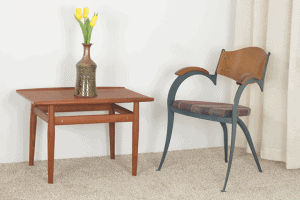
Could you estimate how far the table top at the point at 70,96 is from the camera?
183cm

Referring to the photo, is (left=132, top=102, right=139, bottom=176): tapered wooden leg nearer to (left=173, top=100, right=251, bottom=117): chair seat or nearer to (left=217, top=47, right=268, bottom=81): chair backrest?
(left=173, top=100, right=251, bottom=117): chair seat

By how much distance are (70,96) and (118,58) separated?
564 mm

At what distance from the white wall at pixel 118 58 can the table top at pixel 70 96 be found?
121 millimetres

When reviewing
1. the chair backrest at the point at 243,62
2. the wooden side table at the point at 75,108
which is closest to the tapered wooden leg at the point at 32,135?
the wooden side table at the point at 75,108

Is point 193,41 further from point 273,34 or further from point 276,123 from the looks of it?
point 276,123

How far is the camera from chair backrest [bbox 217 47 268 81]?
7.31 feet

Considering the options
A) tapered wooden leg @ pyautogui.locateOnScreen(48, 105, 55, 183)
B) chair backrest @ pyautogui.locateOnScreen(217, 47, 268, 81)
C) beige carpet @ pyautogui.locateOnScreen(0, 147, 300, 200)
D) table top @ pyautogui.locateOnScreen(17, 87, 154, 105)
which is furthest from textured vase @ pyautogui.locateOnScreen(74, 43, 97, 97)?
chair backrest @ pyautogui.locateOnScreen(217, 47, 268, 81)

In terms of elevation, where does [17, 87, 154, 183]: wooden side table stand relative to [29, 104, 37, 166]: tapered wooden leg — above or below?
above

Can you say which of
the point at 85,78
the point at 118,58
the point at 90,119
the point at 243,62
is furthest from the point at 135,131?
the point at 243,62

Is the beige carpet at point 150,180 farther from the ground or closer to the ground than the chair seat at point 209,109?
closer to the ground

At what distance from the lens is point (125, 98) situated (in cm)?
195

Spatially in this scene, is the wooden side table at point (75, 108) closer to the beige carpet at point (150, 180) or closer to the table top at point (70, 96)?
the table top at point (70, 96)

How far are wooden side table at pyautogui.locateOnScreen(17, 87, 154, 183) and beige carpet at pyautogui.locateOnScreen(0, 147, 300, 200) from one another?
→ 101 mm

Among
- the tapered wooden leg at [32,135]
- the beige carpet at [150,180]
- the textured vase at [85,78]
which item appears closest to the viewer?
the beige carpet at [150,180]
